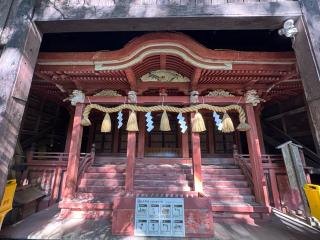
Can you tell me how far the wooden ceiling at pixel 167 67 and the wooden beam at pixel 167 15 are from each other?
4.01 ft

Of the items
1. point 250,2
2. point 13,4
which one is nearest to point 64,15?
point 13,4

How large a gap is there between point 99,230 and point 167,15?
4.91m

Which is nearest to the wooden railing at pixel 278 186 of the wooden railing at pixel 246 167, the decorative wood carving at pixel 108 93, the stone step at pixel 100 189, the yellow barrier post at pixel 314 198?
the wooden railing at pixel 246 167

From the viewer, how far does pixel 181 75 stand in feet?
20.1

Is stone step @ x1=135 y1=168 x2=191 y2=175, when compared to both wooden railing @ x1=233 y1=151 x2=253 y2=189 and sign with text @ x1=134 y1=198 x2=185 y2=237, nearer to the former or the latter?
wooden railing @ x1=233 y1=151 x2=253 y2=189

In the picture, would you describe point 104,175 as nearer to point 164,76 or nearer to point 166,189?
point 166,189

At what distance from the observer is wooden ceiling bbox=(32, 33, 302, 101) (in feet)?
16.4

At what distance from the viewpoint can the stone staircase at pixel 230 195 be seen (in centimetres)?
525

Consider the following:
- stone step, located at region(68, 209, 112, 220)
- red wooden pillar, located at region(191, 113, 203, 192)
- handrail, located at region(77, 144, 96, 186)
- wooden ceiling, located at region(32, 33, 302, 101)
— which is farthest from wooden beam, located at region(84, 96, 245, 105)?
stone step, located at region(68, 209, 112, 220)

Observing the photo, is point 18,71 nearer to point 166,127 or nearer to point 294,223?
point 166,127

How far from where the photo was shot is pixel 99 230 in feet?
14.5

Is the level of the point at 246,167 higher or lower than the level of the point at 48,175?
higher

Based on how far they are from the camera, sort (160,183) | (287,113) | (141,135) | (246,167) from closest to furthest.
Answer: (160,183) < (246,167) < (141,135) < (287,113)

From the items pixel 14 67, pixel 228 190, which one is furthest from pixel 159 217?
pixel 14 67
